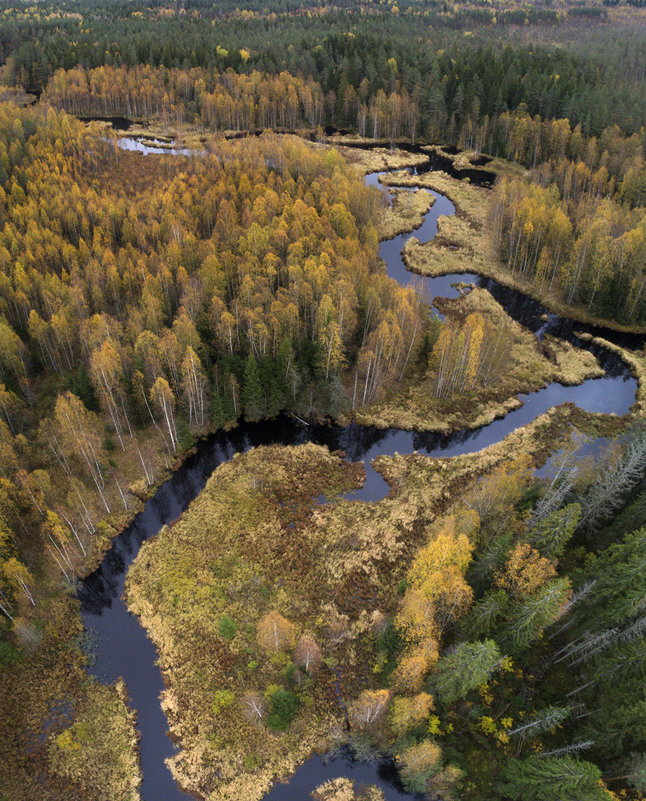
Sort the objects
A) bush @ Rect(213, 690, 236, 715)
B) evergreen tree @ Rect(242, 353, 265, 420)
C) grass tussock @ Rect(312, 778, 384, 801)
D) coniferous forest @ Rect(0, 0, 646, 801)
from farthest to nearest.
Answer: evergreen tree @ Rect(242, 353, 265, 420) < bush @ Rect(213, 690, 236, 715) < coniferous forest @ Rect(0, 0, 646, 801) < grass tussock @ Rect(312, 778, 384, 801)

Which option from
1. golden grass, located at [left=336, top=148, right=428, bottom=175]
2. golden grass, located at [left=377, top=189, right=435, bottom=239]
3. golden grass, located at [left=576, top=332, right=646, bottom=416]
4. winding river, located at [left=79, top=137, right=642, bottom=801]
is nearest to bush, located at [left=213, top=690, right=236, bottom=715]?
winding river, located at [left=79, top=137, right=642, bottom=801]

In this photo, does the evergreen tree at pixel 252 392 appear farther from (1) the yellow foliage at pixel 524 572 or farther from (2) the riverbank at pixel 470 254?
(2) the riverbank at pixel 470 254

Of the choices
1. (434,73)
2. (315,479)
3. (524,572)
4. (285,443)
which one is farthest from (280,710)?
(434,73)

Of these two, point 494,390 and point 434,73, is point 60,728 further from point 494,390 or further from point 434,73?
point 434,73

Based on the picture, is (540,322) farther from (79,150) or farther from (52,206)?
(79,150)

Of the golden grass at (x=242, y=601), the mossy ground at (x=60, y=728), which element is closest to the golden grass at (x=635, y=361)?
the golden grass at (x=242, y=601)

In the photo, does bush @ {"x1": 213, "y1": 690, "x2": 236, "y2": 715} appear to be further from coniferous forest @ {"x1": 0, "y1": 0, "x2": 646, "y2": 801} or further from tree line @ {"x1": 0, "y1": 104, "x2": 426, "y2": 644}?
tree line @ {"x1": 0, "y1": 104, "x2": 426, "y2": 644}
